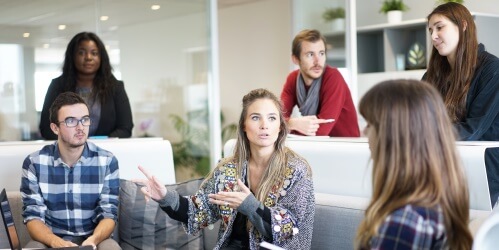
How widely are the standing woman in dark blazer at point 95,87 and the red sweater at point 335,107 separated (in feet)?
3.57

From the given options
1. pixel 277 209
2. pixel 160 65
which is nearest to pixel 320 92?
pixel 277 209

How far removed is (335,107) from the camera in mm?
3582

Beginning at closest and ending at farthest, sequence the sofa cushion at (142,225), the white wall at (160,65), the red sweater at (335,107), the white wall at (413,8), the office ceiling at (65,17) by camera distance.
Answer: the sofa cushion at (142,225) → the red sweater at (335,107) → the office ceiling at (65,17) → the white wall at (160,65) → the white wall at (413,8)

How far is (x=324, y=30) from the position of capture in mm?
6637

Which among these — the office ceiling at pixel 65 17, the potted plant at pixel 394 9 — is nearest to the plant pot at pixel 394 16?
the potted plant at pixel 394 9

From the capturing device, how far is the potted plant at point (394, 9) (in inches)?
261

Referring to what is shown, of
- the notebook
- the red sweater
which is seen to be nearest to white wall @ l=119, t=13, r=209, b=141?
Result: the red sweater

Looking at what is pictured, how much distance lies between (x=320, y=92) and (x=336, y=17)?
10.2 feet

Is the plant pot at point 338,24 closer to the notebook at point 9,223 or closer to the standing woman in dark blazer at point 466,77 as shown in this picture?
the standing woman in dark blazer at point 466,77

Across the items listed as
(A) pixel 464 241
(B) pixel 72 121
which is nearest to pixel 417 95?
(A) pixel 464 241

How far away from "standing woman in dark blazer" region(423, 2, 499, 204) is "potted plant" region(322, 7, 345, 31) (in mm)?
3781

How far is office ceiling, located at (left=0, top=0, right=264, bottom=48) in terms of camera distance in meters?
4.89

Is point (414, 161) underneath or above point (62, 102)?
underneath

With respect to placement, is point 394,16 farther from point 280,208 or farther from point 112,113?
point 280,208
